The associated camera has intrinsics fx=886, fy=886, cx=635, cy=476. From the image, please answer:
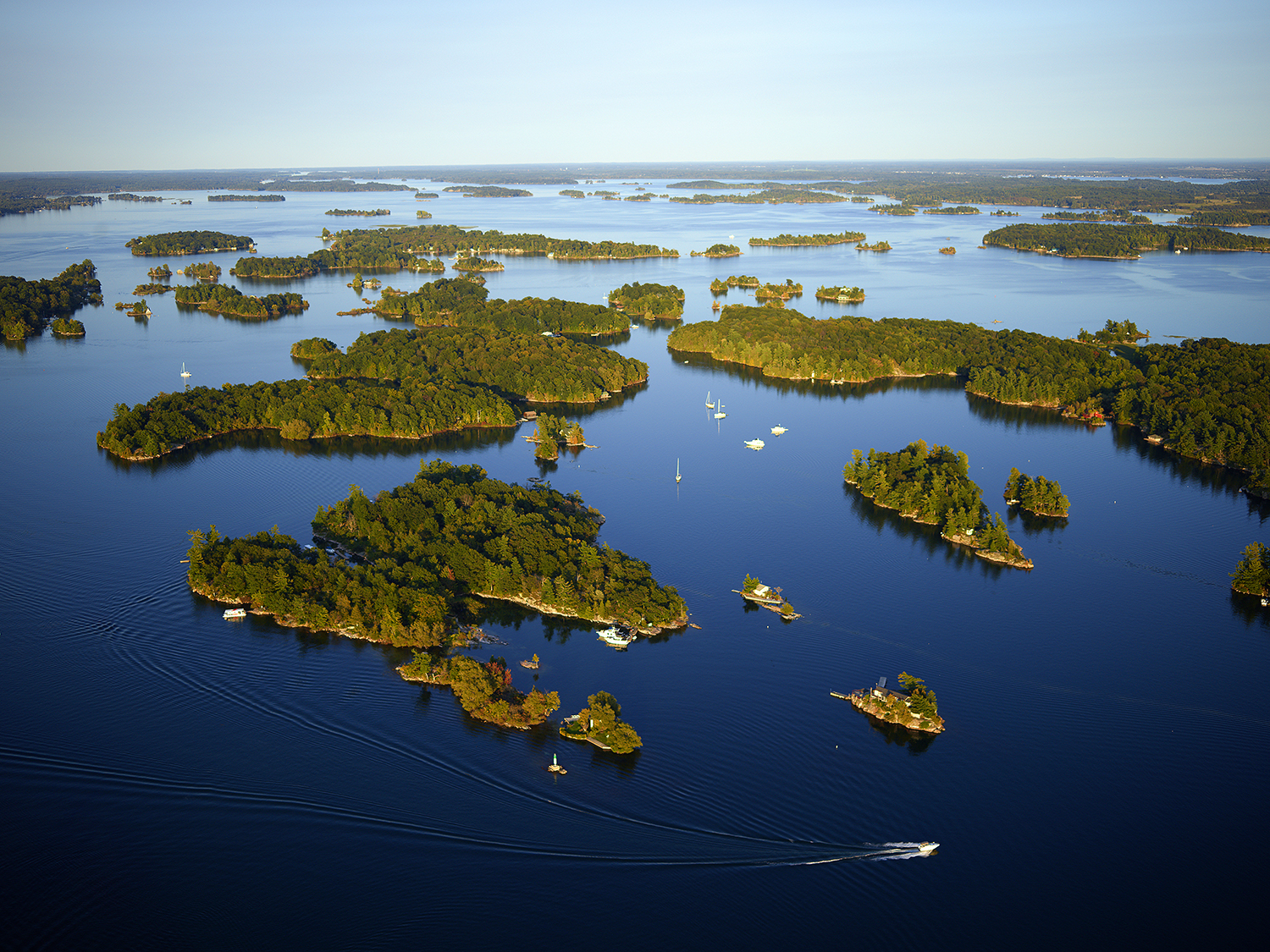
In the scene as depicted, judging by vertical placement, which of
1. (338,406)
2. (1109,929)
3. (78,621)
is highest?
(338,406)

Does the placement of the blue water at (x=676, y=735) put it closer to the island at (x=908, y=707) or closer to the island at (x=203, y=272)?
the island at (x=908, y=707)

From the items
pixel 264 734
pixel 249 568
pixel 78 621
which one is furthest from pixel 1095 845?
pixel 78 621

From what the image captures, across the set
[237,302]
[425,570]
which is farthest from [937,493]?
[237,302]

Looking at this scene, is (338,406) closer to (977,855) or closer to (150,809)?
(150,809)

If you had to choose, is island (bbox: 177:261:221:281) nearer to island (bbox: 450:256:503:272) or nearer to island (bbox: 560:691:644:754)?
island (bbox: 450:256:503:272)

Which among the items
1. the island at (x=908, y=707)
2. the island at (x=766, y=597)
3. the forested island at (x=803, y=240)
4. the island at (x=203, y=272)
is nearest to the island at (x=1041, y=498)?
the island at (x=766, y=597)

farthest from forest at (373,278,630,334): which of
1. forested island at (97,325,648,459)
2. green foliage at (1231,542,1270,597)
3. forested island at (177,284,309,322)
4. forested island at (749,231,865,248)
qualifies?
forested island at (749,231,865,248)

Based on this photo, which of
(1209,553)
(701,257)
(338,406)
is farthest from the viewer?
(701,257)
